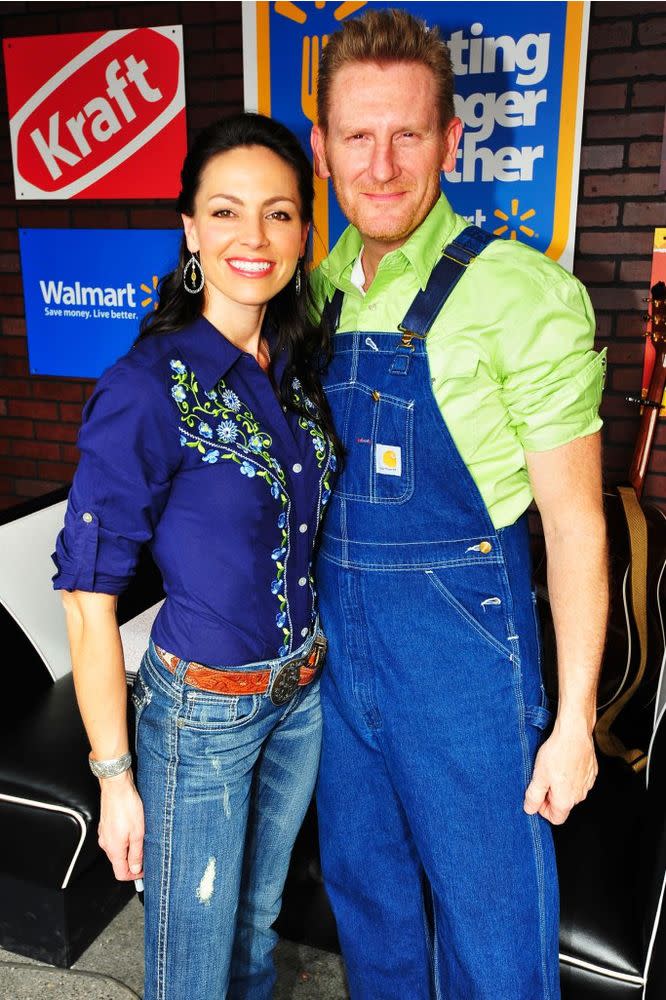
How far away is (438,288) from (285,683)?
0.69m

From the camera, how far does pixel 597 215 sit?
9.70 ft

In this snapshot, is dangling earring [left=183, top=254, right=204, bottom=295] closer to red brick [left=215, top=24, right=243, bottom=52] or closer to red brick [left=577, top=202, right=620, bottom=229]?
red brick [left=577, top=202, right=620, bottom=229]

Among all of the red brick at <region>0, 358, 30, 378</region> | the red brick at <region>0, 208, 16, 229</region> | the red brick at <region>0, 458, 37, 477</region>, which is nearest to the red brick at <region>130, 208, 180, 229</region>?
the red brick at <region>0, 208, 16, 229</region>

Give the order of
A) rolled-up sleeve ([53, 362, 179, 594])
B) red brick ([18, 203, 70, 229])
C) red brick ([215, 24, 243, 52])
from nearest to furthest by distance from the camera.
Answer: rolled-up sleeve ([53, 362, 179, 594]) < red brick ([215, 24, 243, 52]) < red brick ([18, 203, 70, 229])

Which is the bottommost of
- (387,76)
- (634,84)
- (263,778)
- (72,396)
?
(263,778)

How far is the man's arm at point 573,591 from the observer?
1.40 metres

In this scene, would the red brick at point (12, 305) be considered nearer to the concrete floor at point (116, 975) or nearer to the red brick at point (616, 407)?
the red brick at point (616, 407)

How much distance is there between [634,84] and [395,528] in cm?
208

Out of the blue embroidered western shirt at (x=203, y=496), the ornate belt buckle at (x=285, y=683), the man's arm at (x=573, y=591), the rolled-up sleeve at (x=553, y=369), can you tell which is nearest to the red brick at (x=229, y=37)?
the blue embroidered western shirt at (x=203, y=496)

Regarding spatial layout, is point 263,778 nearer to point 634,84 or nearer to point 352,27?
point 352,27

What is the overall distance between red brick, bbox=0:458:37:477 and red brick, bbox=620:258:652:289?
2.68 meters

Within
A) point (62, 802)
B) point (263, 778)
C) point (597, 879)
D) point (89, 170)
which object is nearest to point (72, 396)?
point (89, 170)

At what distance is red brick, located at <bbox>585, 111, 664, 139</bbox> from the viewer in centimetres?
283

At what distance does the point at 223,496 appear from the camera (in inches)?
54.4
